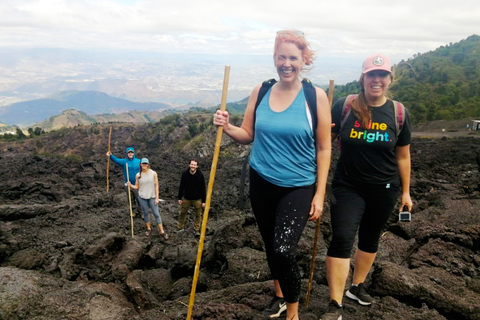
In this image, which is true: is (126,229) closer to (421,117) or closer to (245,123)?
(245,123)

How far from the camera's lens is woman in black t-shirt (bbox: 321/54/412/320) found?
289 cm

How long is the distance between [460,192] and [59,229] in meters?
10.7

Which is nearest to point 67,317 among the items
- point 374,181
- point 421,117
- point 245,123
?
point 245,123

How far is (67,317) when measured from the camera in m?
3.69

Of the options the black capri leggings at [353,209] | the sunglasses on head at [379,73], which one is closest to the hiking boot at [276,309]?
the black capri leggings at [353,209]

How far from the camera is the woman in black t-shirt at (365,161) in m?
2.89

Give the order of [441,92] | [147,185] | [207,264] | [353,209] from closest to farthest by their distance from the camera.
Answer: [353,209], [207,264], [147,185], [441,92]

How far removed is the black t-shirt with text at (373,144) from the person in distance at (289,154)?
332mm

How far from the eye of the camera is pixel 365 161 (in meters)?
2.94

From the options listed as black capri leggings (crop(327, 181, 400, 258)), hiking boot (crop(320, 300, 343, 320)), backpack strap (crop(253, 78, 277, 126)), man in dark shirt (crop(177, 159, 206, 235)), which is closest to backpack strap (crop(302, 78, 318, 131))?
backpack strap (crop(253, 78, 277, 126))

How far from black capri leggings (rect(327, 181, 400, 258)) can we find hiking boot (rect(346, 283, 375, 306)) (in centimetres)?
67

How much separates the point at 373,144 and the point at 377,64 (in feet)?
2.05

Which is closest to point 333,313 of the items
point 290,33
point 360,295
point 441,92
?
point 360,295

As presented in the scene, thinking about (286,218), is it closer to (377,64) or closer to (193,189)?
(377,64)
